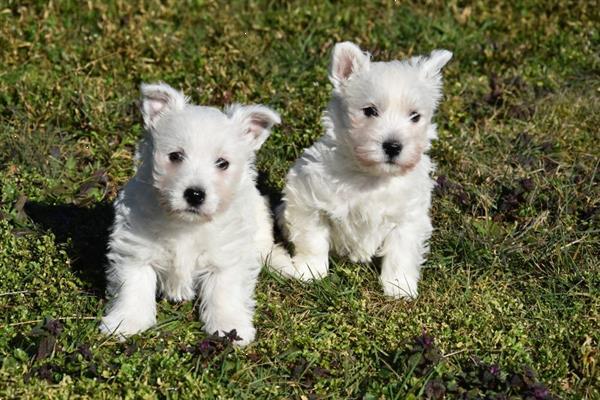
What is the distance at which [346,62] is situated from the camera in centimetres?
713

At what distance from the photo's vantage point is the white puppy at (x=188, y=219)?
19.6 ft

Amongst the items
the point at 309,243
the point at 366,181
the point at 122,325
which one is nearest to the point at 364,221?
the point at 366,181

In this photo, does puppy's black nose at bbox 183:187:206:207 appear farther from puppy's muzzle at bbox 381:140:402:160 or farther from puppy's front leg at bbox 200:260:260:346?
puppy's muzzle at bbox 381:140:402:160

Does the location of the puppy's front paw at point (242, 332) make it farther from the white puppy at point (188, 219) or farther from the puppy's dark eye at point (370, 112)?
the puppy's dark eye at point (370, 112)

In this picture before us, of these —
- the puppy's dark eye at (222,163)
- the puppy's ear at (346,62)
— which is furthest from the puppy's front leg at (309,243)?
the puppy's dark eye at (222,163)

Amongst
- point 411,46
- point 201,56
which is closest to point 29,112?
point 201,56

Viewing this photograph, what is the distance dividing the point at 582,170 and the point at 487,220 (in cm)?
128

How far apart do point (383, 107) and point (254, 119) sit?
3.31 feet

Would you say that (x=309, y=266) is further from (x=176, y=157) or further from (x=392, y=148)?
(x=176, y=157)

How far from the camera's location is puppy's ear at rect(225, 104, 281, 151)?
6371mm

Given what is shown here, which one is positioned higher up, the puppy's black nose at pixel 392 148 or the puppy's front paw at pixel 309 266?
the puppy's black nose at pixel 392 148

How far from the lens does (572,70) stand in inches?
401

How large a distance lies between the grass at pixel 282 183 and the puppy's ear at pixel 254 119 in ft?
3.89

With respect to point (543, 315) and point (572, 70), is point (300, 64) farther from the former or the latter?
point (543, 315)
